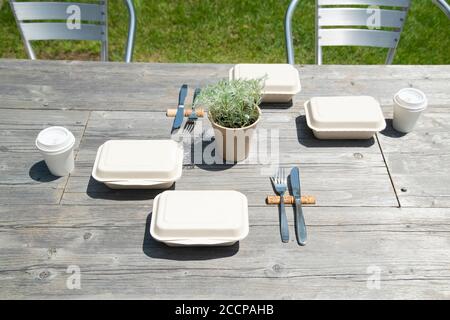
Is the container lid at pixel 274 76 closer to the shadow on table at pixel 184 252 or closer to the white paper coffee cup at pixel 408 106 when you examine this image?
the white paper coffee cup at pixel 408 106

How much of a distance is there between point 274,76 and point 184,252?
77cm

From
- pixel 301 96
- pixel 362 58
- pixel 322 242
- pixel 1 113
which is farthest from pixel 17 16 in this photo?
pixel 362 58

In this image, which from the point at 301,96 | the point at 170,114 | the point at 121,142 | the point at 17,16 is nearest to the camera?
the point at 121,142

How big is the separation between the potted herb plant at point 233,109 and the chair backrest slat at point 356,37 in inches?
43.0

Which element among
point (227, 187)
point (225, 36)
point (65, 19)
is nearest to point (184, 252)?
point (227, 187)

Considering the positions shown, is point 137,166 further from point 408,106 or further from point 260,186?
point 408,106

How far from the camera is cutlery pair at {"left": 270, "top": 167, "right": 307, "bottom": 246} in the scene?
4.23ft

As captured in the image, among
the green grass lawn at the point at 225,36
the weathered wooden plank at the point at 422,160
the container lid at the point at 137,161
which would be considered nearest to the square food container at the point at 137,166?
the container lid at the point at 137,161

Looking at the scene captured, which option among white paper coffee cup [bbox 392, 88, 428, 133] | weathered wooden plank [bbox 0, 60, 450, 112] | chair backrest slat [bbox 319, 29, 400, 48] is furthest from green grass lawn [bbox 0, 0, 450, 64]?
white paper coffee cup [bbox 392, 88, 428, 133]

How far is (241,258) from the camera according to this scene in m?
1.24

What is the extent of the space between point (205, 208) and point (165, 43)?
8.01ft

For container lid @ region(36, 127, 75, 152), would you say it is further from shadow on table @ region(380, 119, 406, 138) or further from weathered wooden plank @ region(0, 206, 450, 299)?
shadow on table @ region(380, 119, 406, 138)
